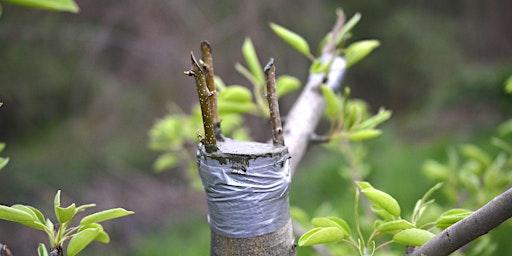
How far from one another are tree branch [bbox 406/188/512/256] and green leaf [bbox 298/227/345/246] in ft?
0.25

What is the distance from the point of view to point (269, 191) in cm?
42

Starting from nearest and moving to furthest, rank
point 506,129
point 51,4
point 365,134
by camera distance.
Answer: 1. point 51,4
2. point 365,134
3. point 506,129

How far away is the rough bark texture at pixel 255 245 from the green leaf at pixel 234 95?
0.24 metres

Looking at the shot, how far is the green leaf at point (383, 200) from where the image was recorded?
42 centimetres

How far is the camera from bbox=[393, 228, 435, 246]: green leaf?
40cm

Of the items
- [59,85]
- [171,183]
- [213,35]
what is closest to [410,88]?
[213,35]

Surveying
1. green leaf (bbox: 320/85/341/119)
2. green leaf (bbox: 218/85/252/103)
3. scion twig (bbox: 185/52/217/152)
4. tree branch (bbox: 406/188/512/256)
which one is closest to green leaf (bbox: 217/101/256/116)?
green leaf (bbox: 218/85/252/103)

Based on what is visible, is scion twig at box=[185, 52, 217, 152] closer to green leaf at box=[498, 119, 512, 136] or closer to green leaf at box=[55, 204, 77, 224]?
green leaf at box=[55, 204, 77, 224]

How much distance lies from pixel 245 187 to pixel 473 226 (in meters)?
0.20

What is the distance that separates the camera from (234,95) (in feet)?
2.11

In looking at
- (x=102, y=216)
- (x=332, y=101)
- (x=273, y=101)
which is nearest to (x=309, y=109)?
(x=332, y=101)

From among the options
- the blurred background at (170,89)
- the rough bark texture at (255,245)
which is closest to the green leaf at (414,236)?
the rough bark texture at (255,245)

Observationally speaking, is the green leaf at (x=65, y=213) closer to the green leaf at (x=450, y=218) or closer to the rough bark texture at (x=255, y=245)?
the rough bark texture at (x=255, y=245)

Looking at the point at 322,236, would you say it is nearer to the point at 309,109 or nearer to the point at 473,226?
→ the point at 473,226
